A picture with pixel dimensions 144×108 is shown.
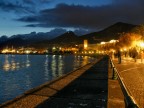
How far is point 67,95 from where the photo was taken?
12867 mm

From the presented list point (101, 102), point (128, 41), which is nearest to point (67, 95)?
point (101, 102)

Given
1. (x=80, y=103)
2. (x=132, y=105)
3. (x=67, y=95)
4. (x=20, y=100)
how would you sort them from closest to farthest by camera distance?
1. (x=132, y=105)
2. (x=80, y=103)
3. (x=20, y=100)
4. (x=67, y=95)

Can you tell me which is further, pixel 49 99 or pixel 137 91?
pixel 137 91

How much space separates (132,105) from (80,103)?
21.4ft

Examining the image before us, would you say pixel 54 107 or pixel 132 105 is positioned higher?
pixel 132 105

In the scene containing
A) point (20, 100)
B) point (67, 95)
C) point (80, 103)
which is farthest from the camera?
point (67, 95)

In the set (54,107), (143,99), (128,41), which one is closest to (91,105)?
(54,107)

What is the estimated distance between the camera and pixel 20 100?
11695mm

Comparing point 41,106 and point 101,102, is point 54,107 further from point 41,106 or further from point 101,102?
point 101,102

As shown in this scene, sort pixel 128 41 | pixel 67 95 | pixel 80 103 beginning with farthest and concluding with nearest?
pixel 128 41, pixel 67 95, pixel 80 103

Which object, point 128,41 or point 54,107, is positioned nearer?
point 54,107

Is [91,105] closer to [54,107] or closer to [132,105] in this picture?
[54,107]

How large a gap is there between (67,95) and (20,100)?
7.85 ft

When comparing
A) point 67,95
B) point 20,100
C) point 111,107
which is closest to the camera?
point 111,107
